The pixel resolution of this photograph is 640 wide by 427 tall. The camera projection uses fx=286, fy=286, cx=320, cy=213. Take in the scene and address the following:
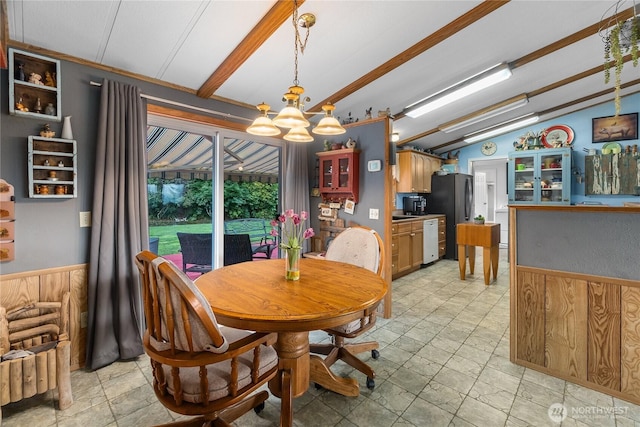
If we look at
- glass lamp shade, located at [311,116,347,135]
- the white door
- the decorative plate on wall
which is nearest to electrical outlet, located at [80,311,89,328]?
glass lamp shade, located at [311,116,347,135]

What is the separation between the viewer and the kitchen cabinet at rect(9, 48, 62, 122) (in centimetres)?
187

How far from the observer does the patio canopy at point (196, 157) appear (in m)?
2.83

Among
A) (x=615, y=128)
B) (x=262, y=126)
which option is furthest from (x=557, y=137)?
(x=262, y=126)

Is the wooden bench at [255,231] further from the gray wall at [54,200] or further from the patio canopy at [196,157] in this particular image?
the gray wall at [54,200]

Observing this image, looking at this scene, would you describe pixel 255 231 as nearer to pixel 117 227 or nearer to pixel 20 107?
pixel 117 227

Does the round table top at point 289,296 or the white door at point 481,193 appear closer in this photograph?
the round table top at point 289,296

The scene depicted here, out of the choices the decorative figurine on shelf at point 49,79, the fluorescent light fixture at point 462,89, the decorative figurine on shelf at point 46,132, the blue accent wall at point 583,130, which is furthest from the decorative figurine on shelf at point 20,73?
the blue accent wall at point 583,130

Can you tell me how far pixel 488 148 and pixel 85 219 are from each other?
7.14 metres

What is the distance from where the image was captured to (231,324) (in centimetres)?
128

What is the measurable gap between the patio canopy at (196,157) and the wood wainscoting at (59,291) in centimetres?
106

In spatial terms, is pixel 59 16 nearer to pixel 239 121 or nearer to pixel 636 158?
pixel 239 121

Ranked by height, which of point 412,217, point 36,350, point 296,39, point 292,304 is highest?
point 296,39

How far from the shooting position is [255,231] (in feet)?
11.7

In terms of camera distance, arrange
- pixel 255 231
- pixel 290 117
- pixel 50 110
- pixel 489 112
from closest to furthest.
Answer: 1. pixel 290 117
2. pixel 50 110
3. pixel 255 231
4. pixel 489 112
